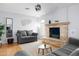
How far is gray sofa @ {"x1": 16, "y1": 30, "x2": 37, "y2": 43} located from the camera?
2167mm

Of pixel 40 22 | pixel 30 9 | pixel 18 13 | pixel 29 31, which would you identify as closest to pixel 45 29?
pixel 40 22

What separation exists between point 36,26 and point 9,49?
0.74m

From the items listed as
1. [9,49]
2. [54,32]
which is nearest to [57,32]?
[54,32]

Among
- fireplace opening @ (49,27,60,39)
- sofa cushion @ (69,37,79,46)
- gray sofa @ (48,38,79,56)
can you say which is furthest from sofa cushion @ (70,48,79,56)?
fireplace opening @ (49,27,60,39)

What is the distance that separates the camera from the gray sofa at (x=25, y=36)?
2.17m

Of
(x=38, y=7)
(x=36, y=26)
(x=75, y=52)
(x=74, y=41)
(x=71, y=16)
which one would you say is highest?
(x=38, y=7)

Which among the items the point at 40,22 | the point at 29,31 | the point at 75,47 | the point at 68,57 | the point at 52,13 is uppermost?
the point at 52,13

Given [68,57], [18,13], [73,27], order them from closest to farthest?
[68,57] → [73,27] → [18,13]

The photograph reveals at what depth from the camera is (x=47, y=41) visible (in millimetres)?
2209

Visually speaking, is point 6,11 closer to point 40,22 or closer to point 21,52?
point 40,22

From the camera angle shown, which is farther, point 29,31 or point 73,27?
point 29,31

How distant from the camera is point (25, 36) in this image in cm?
228

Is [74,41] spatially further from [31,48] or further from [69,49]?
[31,48]

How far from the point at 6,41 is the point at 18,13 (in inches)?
25.2
